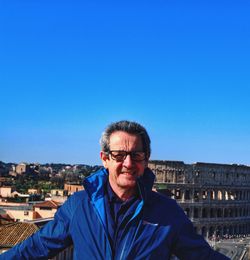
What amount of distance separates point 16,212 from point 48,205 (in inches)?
103

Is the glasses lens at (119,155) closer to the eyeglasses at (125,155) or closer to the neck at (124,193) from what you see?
the eyeglasses at (125,155)

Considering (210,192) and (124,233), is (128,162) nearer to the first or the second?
(124,233)

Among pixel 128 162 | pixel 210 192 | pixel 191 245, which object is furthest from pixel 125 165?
pixel 210 192

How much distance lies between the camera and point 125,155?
3.44 metres

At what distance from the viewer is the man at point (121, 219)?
3211mm

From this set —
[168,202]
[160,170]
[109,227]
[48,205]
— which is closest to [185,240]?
[168,202]

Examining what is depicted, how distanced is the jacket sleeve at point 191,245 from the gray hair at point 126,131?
23.0 inches

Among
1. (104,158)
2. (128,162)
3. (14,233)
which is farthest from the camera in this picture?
(14,233)

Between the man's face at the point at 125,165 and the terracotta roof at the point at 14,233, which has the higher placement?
the man's face at the point at 125,165

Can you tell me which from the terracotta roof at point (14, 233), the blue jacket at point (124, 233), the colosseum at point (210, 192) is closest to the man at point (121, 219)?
the blue jacket at point (124, 233)

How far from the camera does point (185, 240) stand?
3.26 metres

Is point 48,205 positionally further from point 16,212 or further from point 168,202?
point 168,202

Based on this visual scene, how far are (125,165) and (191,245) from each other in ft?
2.20

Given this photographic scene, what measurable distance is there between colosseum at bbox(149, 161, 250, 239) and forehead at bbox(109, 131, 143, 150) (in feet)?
168
